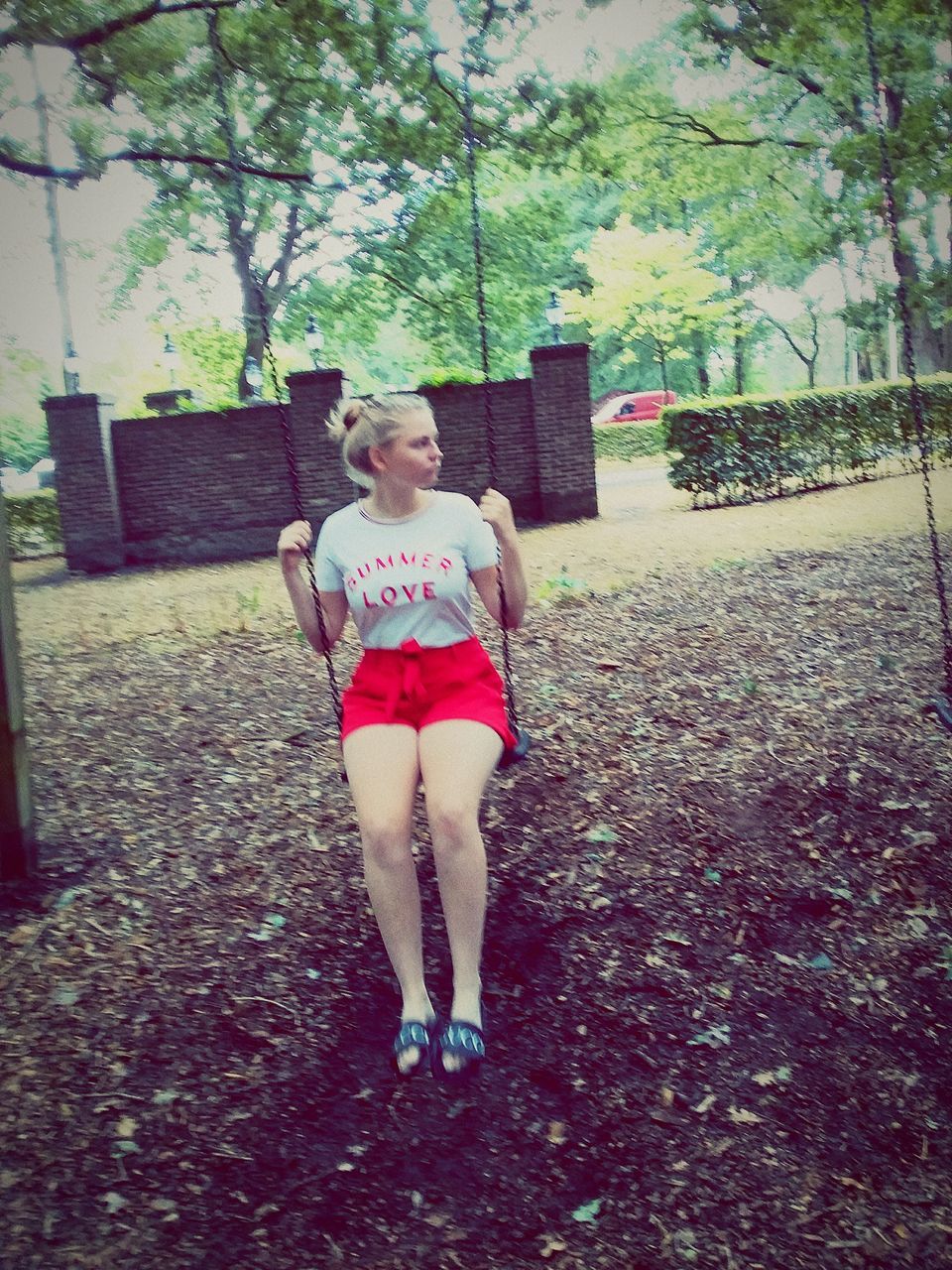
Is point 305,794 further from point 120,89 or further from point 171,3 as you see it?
point 120,89

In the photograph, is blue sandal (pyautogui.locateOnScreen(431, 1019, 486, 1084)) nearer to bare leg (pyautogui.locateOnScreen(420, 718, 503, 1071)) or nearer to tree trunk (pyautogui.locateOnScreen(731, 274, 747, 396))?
bare leg (pyautogui.locateOnScreen(420, 718, 503, 1071))

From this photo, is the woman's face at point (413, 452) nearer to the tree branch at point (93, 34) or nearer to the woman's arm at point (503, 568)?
the woman's arm at point (503, 568)

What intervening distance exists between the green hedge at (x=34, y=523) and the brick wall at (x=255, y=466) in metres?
3.75

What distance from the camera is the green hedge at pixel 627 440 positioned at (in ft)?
80.1

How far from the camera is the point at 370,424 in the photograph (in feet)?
8.65

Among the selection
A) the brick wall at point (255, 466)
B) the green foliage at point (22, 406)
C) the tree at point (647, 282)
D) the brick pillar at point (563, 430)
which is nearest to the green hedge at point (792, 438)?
the brick pillar at point (563, 430)

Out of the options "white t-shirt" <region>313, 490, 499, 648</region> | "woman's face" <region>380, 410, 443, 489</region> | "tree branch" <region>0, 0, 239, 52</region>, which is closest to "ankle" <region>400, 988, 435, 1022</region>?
"white t-shirt" <region>313, 490, 499, 648</region>

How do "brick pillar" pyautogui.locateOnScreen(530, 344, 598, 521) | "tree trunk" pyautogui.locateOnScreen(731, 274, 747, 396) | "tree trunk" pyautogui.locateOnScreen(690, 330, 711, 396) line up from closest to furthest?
"brick pillar" pyautogui.locateOnScreen(530, 344, 598, 521), "tree trunk" pyautogui.locateOnScreen(731, 274, 747, 396), "tree trunk" pyautogui.locateOnScreen(690, 330, 711, 396)

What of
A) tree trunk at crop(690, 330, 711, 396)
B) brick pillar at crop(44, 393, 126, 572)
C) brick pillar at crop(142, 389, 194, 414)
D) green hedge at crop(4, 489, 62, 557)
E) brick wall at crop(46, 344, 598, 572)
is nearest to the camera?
brick pillar at crop(44, 393, 126, 572)

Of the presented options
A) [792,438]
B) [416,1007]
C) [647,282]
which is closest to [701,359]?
[647,282]

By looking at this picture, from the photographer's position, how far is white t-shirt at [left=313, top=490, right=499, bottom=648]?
259 cm

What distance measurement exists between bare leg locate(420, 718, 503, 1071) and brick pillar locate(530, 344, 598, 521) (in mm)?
10576

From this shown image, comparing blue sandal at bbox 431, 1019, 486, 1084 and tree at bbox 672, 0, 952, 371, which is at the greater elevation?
tree at bbox 672, 0, 952, 371

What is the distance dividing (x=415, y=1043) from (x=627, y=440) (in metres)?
23.4
